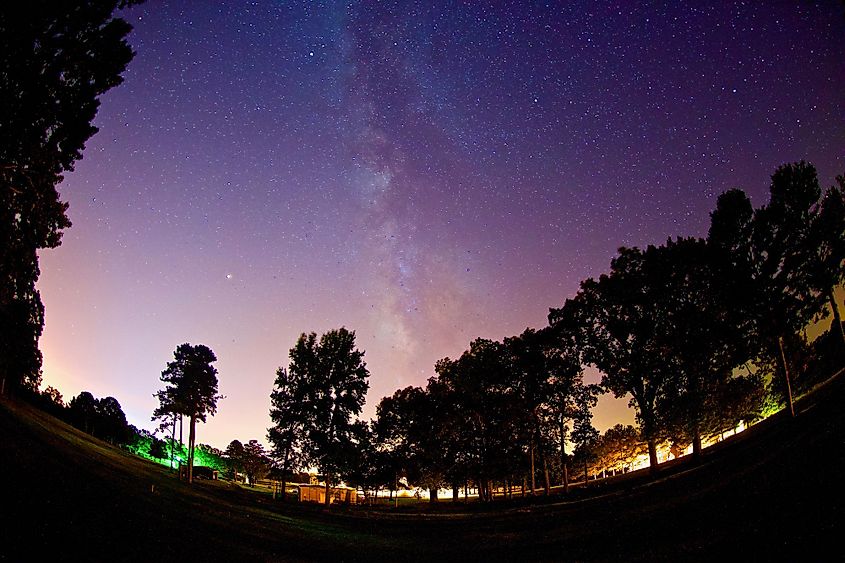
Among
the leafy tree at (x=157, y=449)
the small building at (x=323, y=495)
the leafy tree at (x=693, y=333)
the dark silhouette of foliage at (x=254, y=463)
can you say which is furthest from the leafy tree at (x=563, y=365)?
the leafy tree at (x=157, y=449)

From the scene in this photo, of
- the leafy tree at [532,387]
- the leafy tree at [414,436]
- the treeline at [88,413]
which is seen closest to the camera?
the leafy tree at [532,387]

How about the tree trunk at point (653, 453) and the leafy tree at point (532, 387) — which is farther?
the leafy tree at point (532, 387)

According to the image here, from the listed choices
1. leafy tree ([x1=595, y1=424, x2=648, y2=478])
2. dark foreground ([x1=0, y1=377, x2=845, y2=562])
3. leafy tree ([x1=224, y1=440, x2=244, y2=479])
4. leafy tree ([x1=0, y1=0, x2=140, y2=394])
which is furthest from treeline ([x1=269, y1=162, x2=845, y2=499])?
leafy tree ([x1=224, y1=440, x2=244, y2=479])

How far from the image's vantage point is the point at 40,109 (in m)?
13.5

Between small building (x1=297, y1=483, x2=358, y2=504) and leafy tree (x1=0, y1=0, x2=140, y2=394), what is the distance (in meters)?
35.6

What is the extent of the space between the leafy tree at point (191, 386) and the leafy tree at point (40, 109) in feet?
119

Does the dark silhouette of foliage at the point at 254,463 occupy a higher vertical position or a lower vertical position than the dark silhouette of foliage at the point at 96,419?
lower

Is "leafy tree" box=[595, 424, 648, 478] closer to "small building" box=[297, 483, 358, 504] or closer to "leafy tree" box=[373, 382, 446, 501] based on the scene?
"leafy tree" box=[373, 382, 446, 501]

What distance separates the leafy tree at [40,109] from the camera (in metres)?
12.5

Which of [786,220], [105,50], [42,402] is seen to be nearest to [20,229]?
[105,50]

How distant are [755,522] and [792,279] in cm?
2460

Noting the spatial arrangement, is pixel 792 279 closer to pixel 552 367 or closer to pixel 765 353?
pixel 765 353

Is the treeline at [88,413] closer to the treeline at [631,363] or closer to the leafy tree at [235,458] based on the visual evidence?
the leafy tree at [235,458]

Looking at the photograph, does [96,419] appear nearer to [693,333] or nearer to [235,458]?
[235,458]
